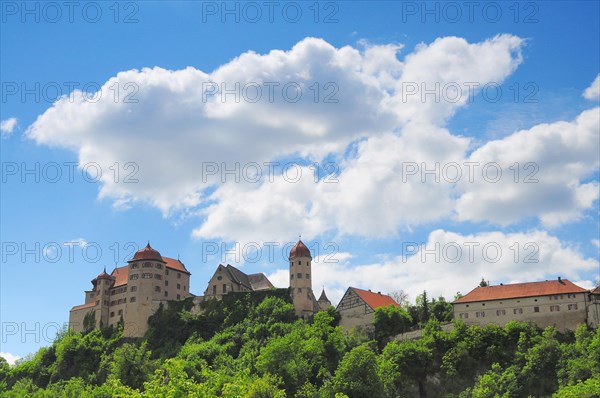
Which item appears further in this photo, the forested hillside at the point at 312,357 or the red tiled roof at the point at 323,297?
the red tiled roof at the point at 323,297

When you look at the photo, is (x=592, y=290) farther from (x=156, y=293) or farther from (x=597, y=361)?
(x=156, y=293)

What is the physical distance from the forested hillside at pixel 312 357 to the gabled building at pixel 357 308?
1.44 metres

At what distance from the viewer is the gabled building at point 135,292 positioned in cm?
11456

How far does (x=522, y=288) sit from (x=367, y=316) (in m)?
20.4

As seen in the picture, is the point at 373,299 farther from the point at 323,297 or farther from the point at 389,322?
the point at 323,297

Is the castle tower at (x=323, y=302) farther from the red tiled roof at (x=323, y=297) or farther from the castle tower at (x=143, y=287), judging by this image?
the castle tower at (x=143, y=287)

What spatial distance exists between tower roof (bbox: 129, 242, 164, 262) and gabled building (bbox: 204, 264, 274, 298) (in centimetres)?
861

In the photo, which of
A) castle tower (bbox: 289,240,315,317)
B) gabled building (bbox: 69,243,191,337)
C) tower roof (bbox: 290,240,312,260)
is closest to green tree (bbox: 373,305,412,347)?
castle tower (bbox: 289,240,315,317)

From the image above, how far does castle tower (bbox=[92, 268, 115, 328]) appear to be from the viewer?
119 meters

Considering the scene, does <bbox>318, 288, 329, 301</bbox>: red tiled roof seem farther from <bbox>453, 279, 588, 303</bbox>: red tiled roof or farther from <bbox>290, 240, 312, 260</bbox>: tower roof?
<bbox>453, 279, 588, 303</bbox>: red tiled roof

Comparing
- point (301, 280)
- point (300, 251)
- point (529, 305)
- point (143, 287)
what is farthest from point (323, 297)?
point (529, 305)

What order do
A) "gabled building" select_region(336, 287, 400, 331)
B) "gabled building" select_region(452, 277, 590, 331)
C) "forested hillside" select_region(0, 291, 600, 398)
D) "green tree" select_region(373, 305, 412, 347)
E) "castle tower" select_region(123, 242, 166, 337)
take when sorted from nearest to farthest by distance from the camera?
1. "forested hillside" select_region(0, 291, 600, 398)
2. "gabled building" select_region(452, 277, 590, 331)
3. "green tree" select_region(373, 305, 412, 347)
4. "gabled building" select_region(336, 287, 400, 331)
5. "castle tower" select_region(123, 242, 166, 337)

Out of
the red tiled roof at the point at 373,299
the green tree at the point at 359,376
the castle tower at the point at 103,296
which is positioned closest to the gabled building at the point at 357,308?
the red tiled roof at the point at 373,299

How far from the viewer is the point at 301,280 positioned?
112 meters
